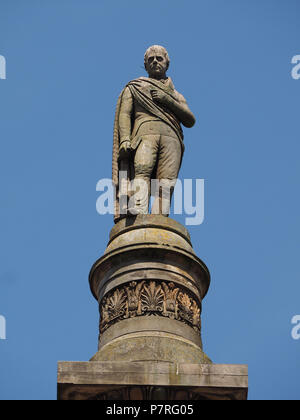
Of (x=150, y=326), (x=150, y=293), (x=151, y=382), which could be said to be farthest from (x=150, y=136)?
(x=151, y=382)

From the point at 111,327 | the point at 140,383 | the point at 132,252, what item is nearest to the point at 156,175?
the point at 132,252

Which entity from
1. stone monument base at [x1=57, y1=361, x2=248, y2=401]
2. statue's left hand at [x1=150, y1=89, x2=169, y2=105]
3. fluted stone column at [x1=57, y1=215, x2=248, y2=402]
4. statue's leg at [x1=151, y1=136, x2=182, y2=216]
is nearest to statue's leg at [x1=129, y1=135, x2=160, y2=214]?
statue's leg at [x1=151, y1=136, x2=182, y2=216]

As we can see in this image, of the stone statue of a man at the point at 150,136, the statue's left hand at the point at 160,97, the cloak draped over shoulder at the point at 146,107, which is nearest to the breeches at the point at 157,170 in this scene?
the stone statue of a man at the point at 150,136

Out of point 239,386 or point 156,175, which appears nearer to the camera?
point 239,386

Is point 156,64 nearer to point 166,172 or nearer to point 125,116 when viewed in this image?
point 125,116

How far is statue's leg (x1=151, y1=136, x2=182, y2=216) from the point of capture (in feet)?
56.7

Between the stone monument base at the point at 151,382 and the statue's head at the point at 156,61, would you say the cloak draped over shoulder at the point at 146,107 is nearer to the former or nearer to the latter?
the statue's head at the point at 156,61

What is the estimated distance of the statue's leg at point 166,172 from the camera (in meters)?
17.3

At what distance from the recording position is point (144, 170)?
17516 millimetres

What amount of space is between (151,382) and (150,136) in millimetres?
6197

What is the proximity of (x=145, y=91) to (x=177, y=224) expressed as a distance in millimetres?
3365

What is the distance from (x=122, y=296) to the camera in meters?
15.1

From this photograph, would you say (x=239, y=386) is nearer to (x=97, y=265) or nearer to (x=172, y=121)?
(x=97, y=265)

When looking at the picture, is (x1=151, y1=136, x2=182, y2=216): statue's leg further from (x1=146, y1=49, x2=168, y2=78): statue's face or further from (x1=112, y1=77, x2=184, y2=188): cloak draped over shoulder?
(x1=146, y1=49, x2=168, y2=78): statue's face
